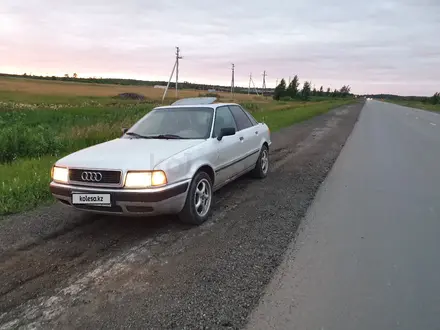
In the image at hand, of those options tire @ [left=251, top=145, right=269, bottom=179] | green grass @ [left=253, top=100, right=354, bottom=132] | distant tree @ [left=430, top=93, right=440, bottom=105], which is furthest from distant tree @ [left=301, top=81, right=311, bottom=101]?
tire @ [left=251, top=145, right=269, bottom=179]

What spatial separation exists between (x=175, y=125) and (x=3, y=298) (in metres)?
3.29

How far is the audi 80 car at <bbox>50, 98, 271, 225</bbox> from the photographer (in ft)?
13.7

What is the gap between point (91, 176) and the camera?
4.27m

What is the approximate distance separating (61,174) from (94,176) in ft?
1.74

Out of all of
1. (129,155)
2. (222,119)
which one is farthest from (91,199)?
(222,119)

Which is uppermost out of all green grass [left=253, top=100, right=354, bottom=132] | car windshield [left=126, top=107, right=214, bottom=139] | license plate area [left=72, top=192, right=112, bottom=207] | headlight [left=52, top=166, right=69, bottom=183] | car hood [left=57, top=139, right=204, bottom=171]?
car windshield [left=126, top=107, right=214, bottom=139]

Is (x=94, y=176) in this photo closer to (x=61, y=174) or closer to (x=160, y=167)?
(x=61, y=174)

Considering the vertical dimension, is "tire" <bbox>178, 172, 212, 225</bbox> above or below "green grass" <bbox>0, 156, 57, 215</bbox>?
above

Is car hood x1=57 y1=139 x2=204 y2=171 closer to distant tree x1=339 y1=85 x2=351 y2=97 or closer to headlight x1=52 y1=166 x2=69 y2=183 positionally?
headlight x1=52 y1=166 x2=69 y2=183

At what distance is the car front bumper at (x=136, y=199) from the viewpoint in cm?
414

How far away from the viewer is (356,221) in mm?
4938

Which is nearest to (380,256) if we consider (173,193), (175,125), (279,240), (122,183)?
(279,240)

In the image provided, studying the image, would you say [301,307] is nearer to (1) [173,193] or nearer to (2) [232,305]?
(2) [232,305]

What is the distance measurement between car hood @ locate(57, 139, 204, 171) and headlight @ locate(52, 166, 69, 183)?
60 mm
